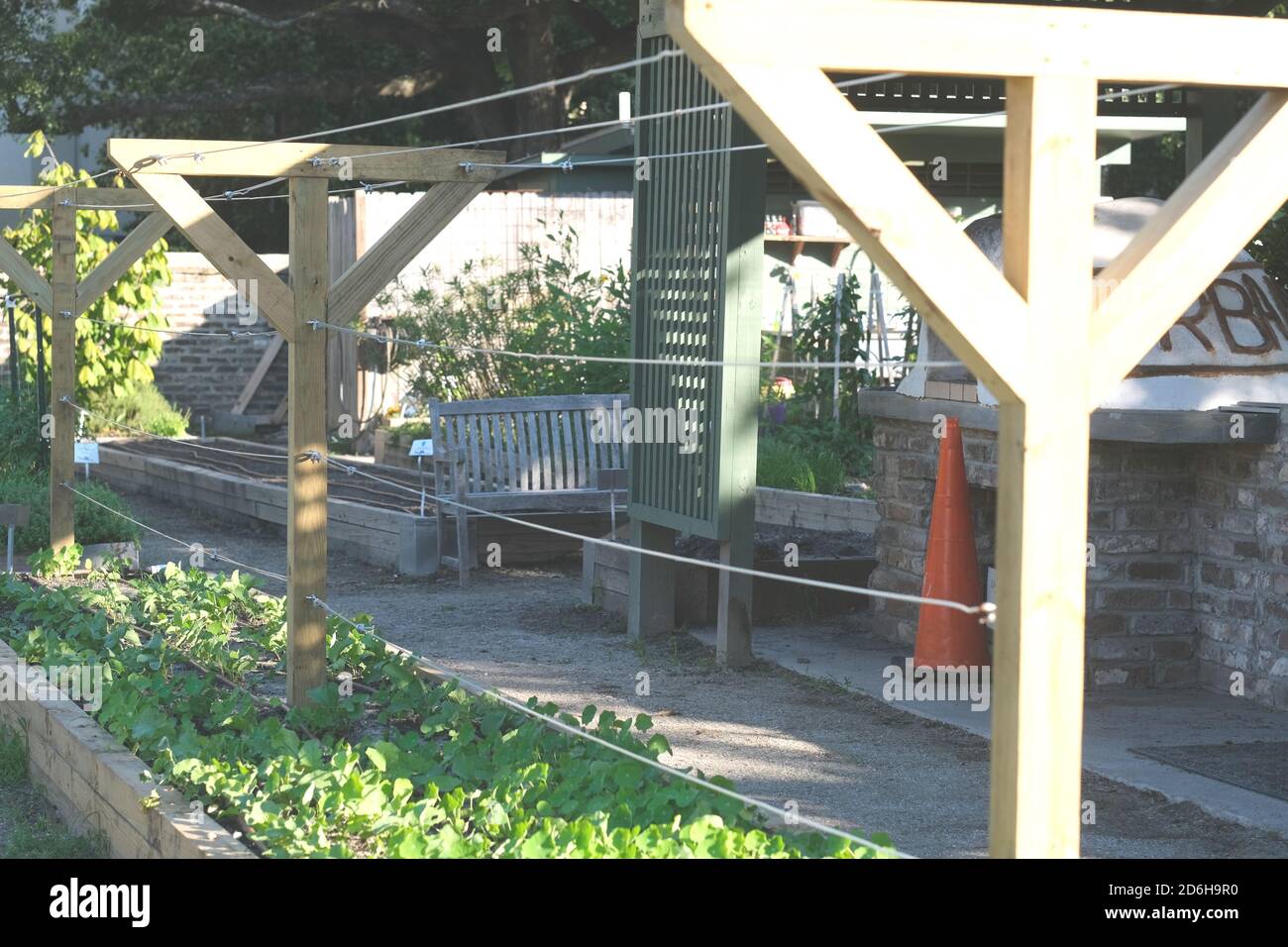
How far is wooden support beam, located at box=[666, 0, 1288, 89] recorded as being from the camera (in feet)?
9.59

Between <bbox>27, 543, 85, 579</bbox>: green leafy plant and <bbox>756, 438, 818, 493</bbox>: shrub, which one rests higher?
<bbox>756, 438, 818, 493</bbox>: shrub

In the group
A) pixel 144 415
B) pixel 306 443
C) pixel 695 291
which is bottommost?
pixel 144 415

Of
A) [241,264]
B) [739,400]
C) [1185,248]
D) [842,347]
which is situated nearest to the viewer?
[1185,248]

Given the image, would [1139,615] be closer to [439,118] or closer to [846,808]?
[846,808]

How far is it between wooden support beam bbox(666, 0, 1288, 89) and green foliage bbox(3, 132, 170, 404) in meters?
12.5

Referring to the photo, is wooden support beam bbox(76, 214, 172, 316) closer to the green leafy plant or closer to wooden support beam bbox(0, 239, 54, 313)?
wooden support beam bbox(0, 239, 54, 313)

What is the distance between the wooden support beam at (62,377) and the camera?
9711 mm

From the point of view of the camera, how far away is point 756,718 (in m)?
6.88

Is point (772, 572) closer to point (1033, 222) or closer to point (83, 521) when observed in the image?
point (83, 521)

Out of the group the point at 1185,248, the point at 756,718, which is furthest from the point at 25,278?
the point at 1185,248

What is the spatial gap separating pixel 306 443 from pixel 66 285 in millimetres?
4509

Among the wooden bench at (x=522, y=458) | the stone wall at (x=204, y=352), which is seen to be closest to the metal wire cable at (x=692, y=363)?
the wooden bench at (x=522, y=458)

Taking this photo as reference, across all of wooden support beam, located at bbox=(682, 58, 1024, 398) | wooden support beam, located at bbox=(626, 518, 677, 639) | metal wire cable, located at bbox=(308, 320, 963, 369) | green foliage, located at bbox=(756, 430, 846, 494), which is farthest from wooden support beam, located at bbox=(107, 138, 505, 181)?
green foliage, located at bbox=(756, 430, 846, 494)
